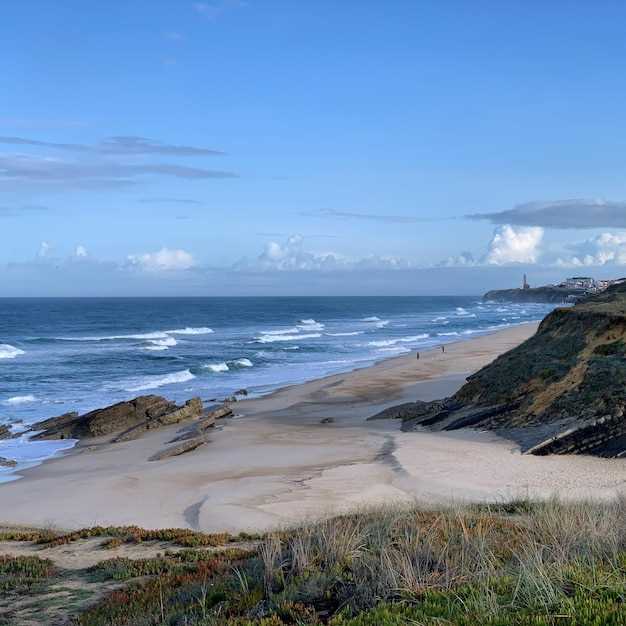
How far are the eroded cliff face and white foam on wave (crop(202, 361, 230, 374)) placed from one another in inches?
948

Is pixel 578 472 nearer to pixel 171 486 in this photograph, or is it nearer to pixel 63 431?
pixel 171 486

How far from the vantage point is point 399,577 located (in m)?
6.84

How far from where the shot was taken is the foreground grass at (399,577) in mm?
6074

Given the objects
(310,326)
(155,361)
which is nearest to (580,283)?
(310,326)

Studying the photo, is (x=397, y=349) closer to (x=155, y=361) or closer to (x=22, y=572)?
(x=155, y=361)

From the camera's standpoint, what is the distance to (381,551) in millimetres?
7359

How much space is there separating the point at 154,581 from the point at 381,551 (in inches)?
126

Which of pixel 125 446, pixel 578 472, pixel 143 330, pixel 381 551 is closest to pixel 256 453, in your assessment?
pixel 125 446

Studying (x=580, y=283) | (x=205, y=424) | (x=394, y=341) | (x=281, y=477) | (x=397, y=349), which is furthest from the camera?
(x=580, y=283)

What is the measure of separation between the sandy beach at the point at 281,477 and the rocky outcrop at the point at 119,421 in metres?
1.35

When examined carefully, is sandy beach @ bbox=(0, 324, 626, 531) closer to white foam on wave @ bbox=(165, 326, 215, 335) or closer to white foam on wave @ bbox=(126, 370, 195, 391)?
white foam on wave @ bbox=(126, 370, 195, 391)

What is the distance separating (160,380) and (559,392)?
27419 mm

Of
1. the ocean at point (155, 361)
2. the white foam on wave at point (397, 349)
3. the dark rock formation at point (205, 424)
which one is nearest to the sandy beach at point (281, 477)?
the dark rock formation at point (205, 424)

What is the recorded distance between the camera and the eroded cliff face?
18719 millimetres
